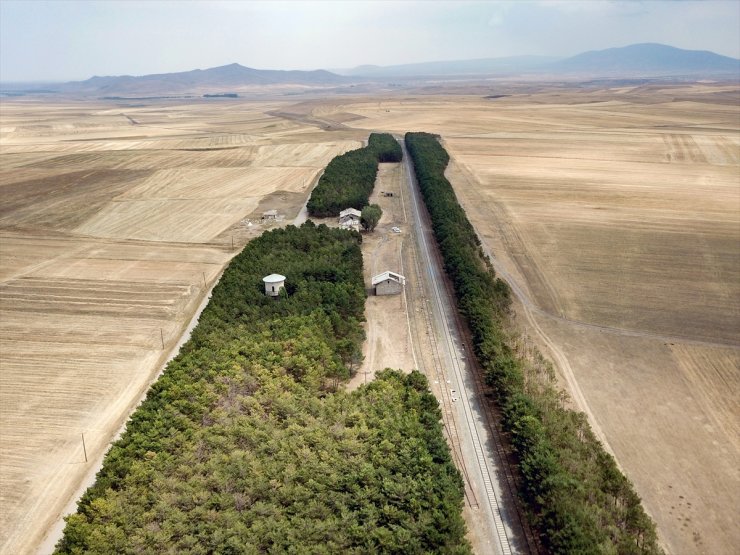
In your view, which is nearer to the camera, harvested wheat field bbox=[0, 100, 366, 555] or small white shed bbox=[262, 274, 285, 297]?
harvested wheat field bbox=[0, 100, 366, 555]

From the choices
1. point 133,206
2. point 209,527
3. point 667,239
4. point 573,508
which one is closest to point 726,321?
point 667,239

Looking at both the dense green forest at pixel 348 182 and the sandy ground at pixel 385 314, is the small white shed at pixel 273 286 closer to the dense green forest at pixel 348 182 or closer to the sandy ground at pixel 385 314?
the sandy ground at pixel 385 314

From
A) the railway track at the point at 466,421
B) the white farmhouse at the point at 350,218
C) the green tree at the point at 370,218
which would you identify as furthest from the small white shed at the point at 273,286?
the green tree at the point at 370,218

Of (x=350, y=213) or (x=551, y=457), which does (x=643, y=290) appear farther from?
(x=350, y=213)

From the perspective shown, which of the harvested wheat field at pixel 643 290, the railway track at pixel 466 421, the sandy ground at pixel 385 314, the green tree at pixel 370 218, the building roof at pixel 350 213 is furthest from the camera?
the building roof at pixel 350 213

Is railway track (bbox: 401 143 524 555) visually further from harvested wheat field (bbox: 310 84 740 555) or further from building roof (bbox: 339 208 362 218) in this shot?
building roof (bbox: 339 208 362 218)

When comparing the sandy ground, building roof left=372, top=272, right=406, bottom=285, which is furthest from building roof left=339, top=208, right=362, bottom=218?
building roof left=372, top=272, right=406, bottom=285
